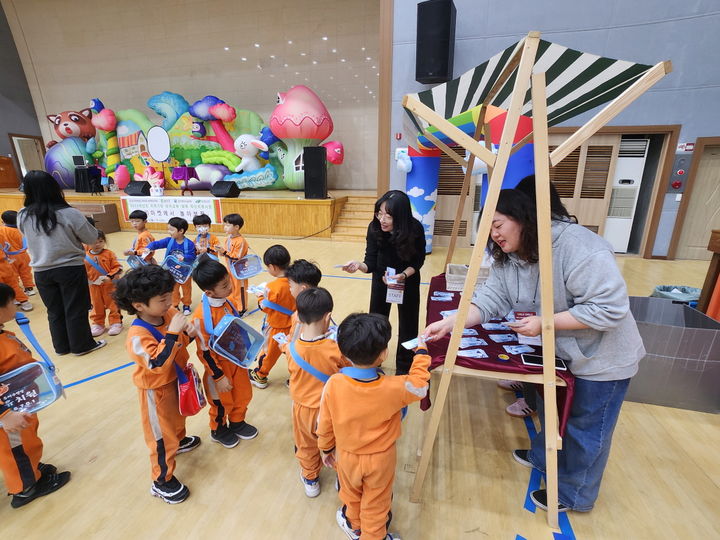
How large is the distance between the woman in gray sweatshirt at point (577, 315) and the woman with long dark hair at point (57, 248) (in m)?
2.85

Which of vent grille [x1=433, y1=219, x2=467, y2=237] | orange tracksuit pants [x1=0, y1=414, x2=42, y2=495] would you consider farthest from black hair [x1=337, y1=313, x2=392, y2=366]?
vent grille [x1=433, y1=219, x2=467, y2=237]

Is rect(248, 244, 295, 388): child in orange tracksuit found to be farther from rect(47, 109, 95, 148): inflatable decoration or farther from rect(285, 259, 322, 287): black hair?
rect(47, 109, 95, 148): inflatable decoration

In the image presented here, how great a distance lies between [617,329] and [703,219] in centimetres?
712

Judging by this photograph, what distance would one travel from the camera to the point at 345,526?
1499mm

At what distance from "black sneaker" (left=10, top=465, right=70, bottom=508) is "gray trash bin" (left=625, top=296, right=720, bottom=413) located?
346 centimetres

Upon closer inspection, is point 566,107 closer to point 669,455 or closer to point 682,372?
point 682,372

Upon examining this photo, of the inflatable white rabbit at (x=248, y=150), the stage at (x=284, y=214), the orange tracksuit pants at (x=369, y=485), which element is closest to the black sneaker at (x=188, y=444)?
the orange tracksuit pants at (x=369, y=485)

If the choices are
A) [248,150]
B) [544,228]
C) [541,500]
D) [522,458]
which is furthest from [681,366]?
[248,150]

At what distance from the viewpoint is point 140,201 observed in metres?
8.43

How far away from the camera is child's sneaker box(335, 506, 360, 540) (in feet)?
4.76

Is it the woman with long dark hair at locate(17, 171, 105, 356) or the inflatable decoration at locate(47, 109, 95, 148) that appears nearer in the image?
the woman with long dark hair at locate(17, 171, 105, 356)

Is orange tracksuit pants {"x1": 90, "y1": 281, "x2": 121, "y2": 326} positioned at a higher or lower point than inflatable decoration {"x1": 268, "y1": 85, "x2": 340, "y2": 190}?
lower

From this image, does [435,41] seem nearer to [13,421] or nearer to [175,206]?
[175,206]

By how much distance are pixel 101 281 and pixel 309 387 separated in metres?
3.03
